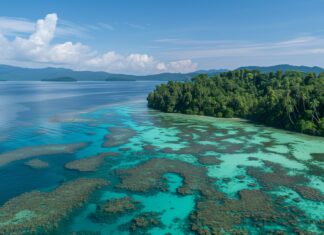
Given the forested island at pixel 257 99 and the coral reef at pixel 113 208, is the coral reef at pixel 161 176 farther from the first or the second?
the forested island at pixel 257 99

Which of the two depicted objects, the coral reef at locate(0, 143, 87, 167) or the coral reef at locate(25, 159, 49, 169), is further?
the coral reef at locate(0, 143, 87, 167)

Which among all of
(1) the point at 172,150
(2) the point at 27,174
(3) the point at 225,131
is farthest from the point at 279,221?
(3) the point at 225,131

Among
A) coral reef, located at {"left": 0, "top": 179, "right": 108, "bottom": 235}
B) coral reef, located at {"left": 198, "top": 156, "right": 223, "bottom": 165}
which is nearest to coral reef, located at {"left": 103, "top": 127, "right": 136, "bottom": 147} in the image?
coral reef, located at {"left": 198, "top": 156, "right": 223, "bottom": 165}

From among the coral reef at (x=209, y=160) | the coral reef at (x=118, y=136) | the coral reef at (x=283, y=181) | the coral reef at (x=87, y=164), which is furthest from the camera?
the coral reef at (x=118, y=136)

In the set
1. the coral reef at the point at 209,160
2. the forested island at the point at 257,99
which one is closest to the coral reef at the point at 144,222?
the coral reef at the point at 209,160

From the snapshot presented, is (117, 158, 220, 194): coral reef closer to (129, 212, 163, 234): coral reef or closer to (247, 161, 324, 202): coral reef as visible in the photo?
(129, 212, 163, 234): coral reef

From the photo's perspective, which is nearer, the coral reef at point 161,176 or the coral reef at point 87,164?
the coral reef at point 161,176

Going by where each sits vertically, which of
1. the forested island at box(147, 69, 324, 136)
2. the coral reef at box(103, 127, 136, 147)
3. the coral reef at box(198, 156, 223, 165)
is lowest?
the coral reef at box(198, 156, 223, 165)
